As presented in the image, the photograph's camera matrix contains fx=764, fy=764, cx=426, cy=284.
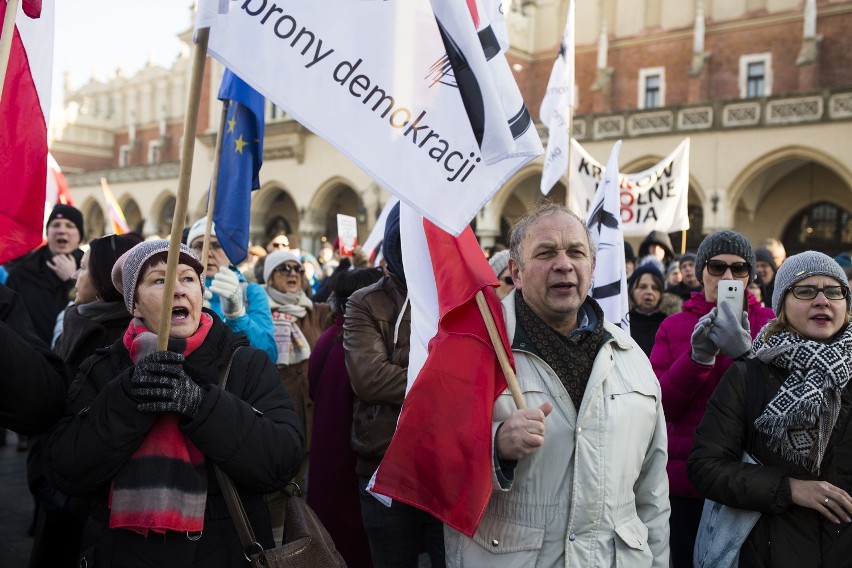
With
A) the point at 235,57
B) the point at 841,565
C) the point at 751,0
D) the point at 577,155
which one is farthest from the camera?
the point at 751,0

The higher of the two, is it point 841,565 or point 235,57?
point 235,57

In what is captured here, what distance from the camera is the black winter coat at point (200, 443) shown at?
206cm

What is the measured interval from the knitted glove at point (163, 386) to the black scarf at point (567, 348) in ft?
3.30

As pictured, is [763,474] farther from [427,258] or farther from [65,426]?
[65,426]

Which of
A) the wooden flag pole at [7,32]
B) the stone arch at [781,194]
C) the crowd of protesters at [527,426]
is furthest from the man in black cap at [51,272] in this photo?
the stone arch at [781,194]

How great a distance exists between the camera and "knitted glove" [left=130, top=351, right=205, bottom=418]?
2.00 m

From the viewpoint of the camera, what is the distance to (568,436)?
2.22m

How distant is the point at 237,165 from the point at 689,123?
17.8m

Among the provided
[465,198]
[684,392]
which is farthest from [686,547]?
[465,198]

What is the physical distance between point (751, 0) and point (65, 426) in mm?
26215

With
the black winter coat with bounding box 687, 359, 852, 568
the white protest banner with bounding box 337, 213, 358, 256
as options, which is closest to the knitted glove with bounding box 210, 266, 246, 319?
the black winter coat with bounding box 687, 359, 852, 568

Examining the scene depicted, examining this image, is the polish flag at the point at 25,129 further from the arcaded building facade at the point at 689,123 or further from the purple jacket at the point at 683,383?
the arcaded building facade at the point at 689,123

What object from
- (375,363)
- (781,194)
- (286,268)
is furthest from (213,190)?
(781,194)

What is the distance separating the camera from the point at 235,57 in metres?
2.11
